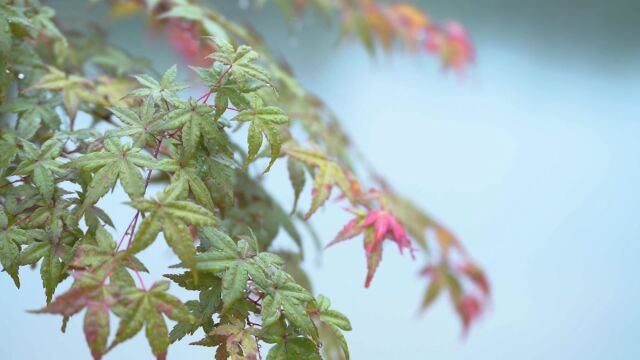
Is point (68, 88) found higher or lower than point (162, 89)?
lower

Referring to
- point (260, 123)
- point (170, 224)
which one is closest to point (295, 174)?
point (260, 123)

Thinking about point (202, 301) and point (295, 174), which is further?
point (295, 174)

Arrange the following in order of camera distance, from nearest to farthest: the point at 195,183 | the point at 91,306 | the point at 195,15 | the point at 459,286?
the point at 91,306 → the point at 195,183 → the point at 195,15 → the point at 459,286

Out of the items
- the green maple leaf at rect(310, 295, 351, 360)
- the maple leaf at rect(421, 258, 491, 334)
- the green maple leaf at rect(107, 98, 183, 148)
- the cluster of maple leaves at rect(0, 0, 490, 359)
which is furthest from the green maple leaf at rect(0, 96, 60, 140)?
the maple leaf at rect(421, 258, 491, 334)

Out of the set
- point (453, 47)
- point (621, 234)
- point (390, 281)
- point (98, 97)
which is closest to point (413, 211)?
point (98, 97)

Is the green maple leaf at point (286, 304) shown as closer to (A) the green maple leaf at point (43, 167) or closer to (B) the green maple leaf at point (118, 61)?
(A) the green maple leaf at point (43, 167)

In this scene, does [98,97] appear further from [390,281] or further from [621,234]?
[621,234]

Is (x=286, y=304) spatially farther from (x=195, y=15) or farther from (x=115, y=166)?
(x=195, y=15)

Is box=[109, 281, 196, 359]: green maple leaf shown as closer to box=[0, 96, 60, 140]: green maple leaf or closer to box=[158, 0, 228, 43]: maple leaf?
box=[0, 96, 60, 140]: green maple leaf
